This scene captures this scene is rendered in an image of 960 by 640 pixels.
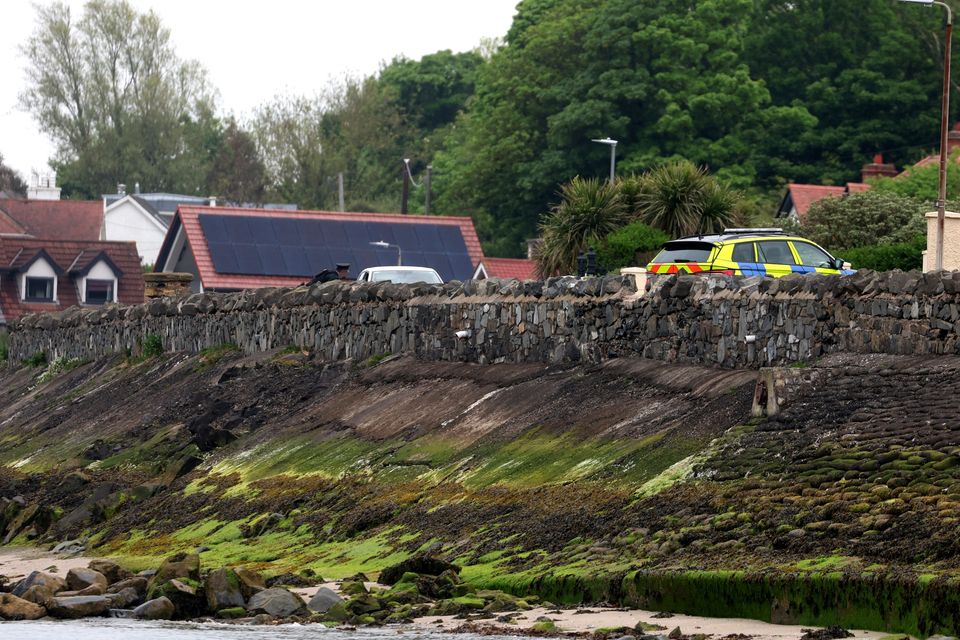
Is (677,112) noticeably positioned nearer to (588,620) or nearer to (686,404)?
(686,404)

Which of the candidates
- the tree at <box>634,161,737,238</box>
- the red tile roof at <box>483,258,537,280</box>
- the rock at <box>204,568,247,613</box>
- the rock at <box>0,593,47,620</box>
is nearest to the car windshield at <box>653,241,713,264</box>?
the tree at <box>634,161,737,238</box>

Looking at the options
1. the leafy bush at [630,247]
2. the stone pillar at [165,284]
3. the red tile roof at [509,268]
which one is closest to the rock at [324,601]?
the leafy bush at [630,247]

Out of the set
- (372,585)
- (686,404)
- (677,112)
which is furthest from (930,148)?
(372,585)

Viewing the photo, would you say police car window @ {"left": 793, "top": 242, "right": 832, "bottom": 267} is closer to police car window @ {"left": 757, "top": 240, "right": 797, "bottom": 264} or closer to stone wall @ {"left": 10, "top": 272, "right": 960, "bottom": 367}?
police car window @ {"left": 757, "top": 240, "right": 797, "bottom": 264}

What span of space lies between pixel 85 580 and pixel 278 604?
297 centimetres

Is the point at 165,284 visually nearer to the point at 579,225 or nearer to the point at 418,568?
the point at 579,225

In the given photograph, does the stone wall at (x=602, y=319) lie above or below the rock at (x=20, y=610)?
above

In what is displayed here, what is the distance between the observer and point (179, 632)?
59.7 ft

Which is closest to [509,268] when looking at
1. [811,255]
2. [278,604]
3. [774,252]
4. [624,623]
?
[811,255]

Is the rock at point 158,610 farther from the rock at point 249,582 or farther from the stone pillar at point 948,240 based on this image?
the stone pillar at point 948,240

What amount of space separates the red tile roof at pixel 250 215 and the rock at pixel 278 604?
104 feet

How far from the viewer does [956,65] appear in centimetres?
7106

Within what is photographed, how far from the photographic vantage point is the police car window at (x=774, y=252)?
29812 mm

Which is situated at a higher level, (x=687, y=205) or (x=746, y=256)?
(x=687, y=205)
